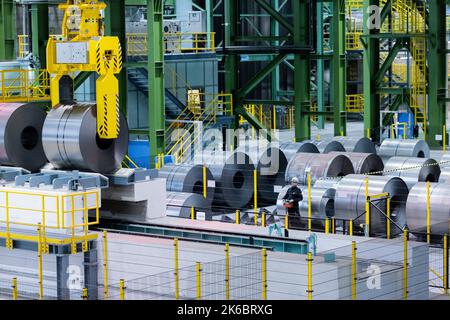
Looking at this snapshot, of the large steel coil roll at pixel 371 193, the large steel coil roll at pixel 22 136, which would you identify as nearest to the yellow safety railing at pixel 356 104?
the large steel coil roll at pixel 371 193

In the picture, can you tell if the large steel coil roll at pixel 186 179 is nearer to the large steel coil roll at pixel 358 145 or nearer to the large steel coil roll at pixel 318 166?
the large steel coil roll at pixel 318 166

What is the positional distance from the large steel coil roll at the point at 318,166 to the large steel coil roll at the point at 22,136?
8412mm

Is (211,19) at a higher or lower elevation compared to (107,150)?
higher

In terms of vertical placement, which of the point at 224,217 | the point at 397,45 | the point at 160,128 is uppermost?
the point at 397,45

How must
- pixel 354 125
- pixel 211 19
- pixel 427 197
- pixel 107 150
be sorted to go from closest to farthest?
pixel 107 150
pixel 427 197
pixel 211 19
pixel 354 125

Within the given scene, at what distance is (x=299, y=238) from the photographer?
17.1m

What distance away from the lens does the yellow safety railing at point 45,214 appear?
52.7ft

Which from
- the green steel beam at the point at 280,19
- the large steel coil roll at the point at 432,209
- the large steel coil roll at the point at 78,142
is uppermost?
the green steel beam at the point at 280,19

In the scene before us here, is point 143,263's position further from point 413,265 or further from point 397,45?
point 397,45

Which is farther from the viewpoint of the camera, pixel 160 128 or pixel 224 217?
pixel 160 128

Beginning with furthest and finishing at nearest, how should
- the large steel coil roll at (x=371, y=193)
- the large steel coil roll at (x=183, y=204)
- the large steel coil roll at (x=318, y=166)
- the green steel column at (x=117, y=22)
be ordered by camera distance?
the green steel column at (x=117, y=22), the large steel coil roll at (x=318, y=166), the large steel coil roll at (x=183, y=204), the large steel coil roll at (x=371, y=193)

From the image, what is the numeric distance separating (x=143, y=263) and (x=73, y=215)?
1275mm

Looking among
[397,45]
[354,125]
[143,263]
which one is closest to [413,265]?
[143,263]

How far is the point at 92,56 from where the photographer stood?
1814cm
